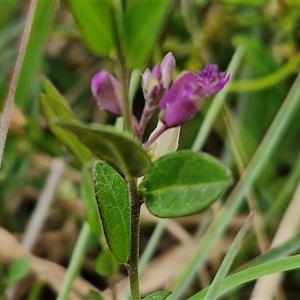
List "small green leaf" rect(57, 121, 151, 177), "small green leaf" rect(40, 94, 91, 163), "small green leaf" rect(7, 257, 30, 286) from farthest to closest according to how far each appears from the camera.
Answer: "small green leaf" rect(7, 257, 30, 286), "small green leaf" rect(40, 94, 91, 163), "small green leaf" rect(57, 121, 151, 177)

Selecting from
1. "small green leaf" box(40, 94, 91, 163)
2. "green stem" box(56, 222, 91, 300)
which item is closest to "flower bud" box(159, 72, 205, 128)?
"small green leaf" box(40, 94, 91, 163)

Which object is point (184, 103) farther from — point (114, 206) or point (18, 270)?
point (18, 270)

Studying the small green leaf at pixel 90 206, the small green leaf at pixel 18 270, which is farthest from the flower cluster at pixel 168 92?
the small green leaf at pixel 18 270

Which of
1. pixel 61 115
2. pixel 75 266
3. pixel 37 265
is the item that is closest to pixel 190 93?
pixel 61 115

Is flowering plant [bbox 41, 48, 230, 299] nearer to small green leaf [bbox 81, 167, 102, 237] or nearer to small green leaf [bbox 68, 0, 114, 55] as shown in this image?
small green leaf [bbox 68, 0, 114, 55]

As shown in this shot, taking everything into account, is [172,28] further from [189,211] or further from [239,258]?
[189,211]

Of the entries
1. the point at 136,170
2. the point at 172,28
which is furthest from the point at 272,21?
the point at 136,170
